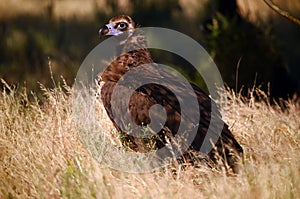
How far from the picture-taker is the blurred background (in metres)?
11.9

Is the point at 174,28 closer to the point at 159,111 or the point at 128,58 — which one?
the point at 128,58

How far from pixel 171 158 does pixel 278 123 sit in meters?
2.05

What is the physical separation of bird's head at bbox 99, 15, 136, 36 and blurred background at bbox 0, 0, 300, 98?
5.53ft

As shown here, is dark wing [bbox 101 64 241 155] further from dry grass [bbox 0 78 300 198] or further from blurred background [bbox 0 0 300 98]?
blurred background [bbox 0 0 300 98]

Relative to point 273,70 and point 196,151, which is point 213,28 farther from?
point 196,151

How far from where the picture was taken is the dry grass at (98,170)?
567 cm

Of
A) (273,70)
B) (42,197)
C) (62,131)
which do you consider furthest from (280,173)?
(273,70)

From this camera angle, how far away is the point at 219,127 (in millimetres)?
6957

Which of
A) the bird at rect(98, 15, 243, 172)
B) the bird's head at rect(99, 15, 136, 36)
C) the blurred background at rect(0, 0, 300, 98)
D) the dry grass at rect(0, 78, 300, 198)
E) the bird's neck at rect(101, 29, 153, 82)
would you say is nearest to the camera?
the dry grass at rect(0, 78, 300, 198)

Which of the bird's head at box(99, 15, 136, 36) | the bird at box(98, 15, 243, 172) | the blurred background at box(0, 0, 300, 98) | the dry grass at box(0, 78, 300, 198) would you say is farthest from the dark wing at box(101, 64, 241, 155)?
the blurred background at box(0, 0, 300, 98)

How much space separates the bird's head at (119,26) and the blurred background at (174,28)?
5.53 feet

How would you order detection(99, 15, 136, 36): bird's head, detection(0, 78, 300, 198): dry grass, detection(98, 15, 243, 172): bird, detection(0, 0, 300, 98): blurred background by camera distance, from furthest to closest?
1. detection(0, 0, 300, 98): blurred background
2. detection(99, 15, 136, 36): bird's head
3. detection(98, 15, 243, 172): bird
4. detection(0, 78, 300, 198): dry grass

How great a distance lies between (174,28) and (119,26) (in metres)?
11.0

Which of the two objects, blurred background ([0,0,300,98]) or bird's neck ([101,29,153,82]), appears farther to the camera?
blurred background ([0,0,300,98])
